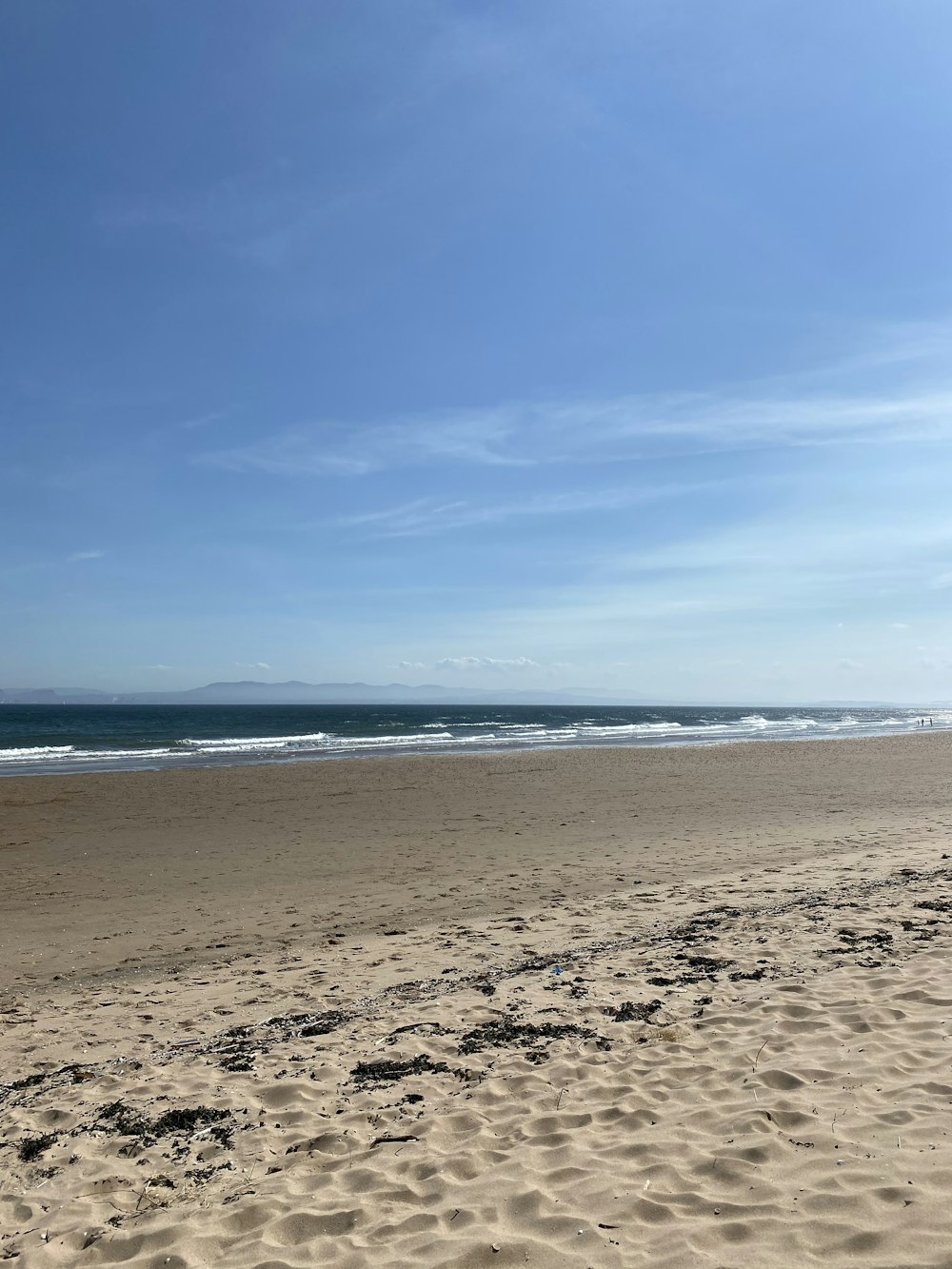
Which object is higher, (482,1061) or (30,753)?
(482,1061)

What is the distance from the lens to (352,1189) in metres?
3.63

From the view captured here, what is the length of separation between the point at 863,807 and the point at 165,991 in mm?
15563

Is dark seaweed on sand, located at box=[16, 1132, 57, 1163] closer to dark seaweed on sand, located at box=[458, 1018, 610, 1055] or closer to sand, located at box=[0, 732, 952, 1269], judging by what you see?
sand, located at box=[0, 732, 952, 1269]

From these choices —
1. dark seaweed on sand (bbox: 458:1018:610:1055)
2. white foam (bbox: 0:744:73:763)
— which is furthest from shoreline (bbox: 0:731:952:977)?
white foam (bbox: 0:744:73:763)

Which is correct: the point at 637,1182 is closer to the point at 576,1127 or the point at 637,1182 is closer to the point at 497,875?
the point at 576,1127

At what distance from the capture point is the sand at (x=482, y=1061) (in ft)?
10.8

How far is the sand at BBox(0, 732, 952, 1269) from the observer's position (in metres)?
3.29

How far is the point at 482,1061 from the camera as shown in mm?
4934

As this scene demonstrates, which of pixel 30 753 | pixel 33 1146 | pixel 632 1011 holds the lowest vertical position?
pixel 30 753

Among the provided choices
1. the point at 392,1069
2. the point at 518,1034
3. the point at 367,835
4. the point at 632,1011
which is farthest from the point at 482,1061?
the point at 367,835

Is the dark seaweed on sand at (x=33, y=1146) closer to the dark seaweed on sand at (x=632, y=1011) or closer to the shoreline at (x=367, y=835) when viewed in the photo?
the dark seaweed on sand at (x=632, y=1011)

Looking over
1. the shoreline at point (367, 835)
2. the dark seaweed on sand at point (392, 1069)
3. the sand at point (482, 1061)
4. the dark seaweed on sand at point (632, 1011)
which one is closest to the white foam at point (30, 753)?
the shoreline at point (367, 835)

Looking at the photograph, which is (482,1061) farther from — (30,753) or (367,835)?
(30,753)

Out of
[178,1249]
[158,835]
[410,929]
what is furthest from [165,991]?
[158,835]
